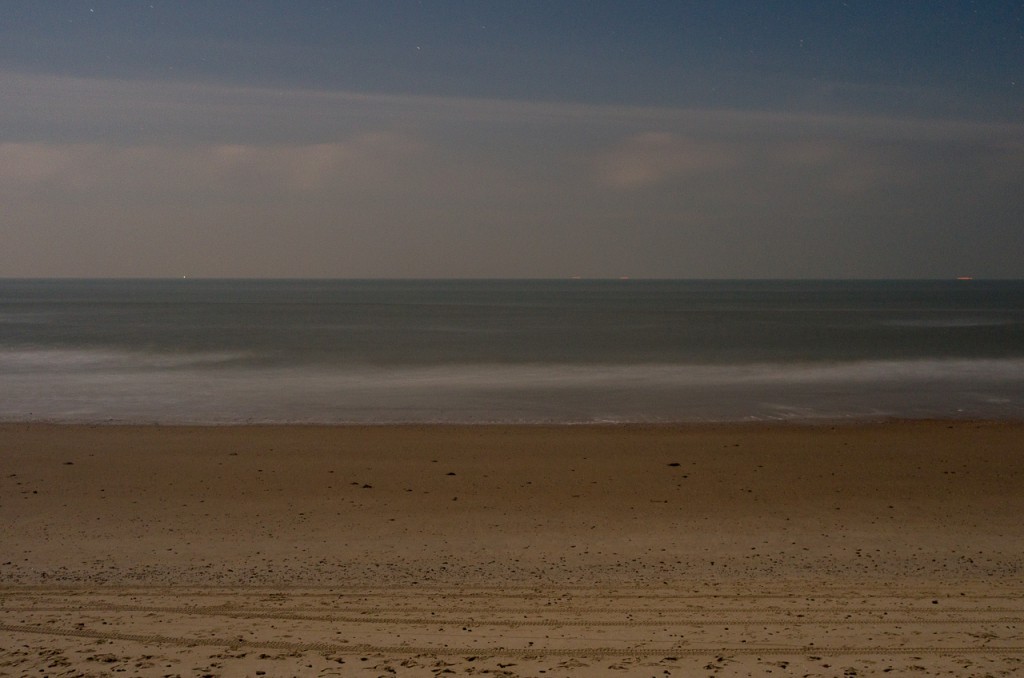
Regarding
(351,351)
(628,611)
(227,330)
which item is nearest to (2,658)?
(628,611)

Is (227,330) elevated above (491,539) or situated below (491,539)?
above

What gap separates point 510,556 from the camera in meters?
8.22

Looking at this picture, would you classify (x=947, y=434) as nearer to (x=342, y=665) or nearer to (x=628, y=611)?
(x=628, y=611)

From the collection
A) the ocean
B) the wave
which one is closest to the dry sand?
the ocean

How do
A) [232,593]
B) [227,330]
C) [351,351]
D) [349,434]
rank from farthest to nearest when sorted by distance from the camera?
[227,330] < [351,351] < [349,434] < [232,593]

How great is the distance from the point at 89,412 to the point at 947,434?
62.1ft

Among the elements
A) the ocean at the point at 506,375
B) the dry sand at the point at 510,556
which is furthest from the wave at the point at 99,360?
the dry sand at the point at 510,556

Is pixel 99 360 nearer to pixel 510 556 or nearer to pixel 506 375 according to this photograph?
pixel 506 375

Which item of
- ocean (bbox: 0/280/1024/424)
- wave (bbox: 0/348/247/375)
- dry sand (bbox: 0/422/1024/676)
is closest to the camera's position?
dry sand (bbox: 0/422/1024/676)

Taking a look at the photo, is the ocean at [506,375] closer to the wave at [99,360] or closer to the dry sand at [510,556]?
the wave at [99,360]

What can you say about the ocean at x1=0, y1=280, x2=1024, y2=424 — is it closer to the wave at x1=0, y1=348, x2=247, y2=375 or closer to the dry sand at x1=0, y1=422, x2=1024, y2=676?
the wave at x1=0, y1=348, x2=247, y2=375

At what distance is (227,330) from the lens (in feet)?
180

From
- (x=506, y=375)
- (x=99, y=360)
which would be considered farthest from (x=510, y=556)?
(x=99, y=360)

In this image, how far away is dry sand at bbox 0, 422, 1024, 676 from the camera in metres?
5.48
